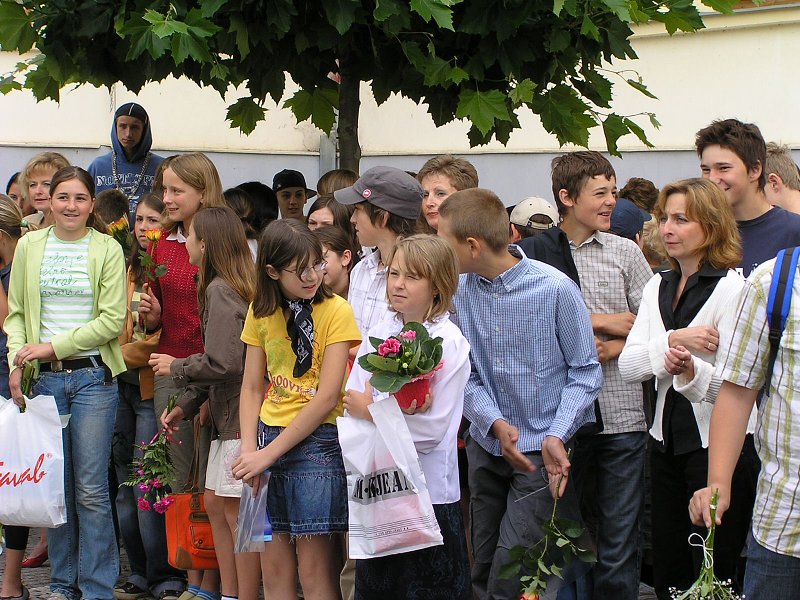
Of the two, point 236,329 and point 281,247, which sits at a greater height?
point 281,247

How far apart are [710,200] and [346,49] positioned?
1877 mm

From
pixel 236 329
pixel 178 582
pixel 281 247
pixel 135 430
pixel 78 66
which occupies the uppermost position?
pixel 78 66

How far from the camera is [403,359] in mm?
4293

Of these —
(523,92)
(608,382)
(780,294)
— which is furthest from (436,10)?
(780,294)

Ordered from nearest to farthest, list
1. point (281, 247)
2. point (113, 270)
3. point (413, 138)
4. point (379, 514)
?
1. point (379, 514)
2. point (281, 247)
3. point (113, 270)
4. point (413, 138)

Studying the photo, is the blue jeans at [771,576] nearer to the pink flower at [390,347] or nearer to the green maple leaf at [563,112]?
the pink flower at [390,347]

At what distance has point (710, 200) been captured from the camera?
4.92 m

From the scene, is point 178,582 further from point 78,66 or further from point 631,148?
point 631,148

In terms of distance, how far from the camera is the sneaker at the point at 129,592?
6609mm

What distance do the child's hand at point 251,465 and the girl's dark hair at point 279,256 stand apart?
22.8 inches

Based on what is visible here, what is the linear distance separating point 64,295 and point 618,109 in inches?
270

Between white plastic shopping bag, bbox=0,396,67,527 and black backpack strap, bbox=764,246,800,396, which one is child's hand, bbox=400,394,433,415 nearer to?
black backpack strap, bbox=764,246,800,396

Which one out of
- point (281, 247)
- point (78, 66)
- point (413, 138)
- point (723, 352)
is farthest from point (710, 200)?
point (413, 138)

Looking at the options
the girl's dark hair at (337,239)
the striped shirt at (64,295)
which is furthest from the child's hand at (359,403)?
the striped shirt at (64,295)
